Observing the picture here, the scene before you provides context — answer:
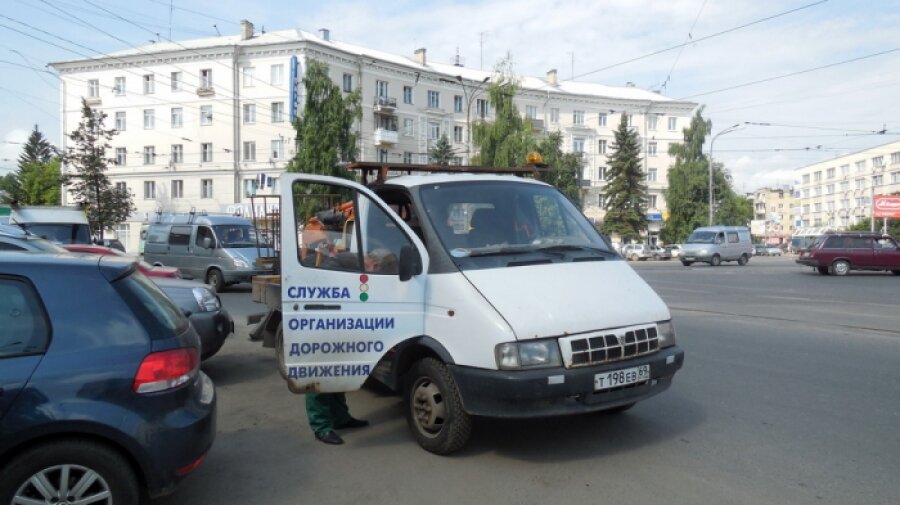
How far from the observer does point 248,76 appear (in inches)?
2019

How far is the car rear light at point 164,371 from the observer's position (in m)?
3.37

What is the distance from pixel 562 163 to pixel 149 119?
1436 inches

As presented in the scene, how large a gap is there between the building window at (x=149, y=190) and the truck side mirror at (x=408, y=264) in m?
55.2

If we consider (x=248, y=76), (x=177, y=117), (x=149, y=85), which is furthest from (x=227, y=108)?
(x=149, y=85)

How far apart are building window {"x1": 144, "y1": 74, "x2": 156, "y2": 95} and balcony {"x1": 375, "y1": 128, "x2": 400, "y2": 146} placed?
18.6 metres

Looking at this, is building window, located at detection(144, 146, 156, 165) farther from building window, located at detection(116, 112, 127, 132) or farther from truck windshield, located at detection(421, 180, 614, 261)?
truck windshield, located at detection(421, 180, 614, 261)

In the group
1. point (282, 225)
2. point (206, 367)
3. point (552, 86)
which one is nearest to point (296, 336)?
point (282, 225)

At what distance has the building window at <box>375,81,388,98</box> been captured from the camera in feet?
184

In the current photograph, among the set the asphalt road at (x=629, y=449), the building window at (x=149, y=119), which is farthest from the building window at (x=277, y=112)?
the asphalt road at (x=629, y=449)

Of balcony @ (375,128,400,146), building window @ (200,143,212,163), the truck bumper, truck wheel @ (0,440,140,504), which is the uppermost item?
balcony @ (375,128,400,146)

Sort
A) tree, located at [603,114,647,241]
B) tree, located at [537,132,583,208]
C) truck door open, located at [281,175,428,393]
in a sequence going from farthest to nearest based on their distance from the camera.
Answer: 1. tree, located at [603,114,647,241]
2. tree, located at [537,132,583,208]
3. truck door open, located at [281,175,428,393]

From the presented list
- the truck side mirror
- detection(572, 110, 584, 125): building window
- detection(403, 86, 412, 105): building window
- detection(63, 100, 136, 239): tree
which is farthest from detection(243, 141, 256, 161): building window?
the truck side mirror

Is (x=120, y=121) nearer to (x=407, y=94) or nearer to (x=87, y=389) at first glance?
(x=407, y=94)

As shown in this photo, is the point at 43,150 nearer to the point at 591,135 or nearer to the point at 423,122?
the point at 423,122
